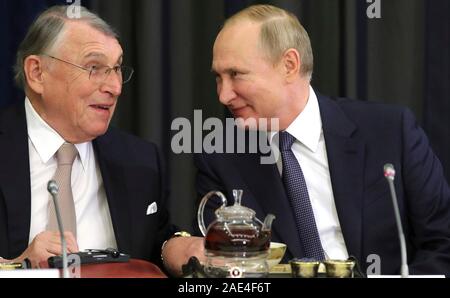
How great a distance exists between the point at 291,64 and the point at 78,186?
0.72 m

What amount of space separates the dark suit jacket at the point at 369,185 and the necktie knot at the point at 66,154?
14.5 inches

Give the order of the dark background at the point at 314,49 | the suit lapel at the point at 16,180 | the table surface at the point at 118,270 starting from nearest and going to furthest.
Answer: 1. the table surface at the point at 118,270
2. the suit lapel at the point at 16,180
3. the dark background at the point at 314,49

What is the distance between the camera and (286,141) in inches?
93.3

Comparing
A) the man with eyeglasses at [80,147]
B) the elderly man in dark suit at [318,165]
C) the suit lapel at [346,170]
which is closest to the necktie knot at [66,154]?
the man with eyeglasses at [80,147]

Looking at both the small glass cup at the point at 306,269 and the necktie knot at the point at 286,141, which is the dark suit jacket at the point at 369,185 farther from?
the small glass cup at the point at 306,269

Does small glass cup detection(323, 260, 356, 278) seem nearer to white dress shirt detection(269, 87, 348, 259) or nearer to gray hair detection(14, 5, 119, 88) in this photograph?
white dress shirt detection(269, 87, 348, 259)

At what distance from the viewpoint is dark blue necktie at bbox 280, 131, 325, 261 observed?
89.9 inches

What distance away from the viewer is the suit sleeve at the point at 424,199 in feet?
7.56

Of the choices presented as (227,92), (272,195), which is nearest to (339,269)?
(272,195)

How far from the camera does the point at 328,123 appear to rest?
2416 mm

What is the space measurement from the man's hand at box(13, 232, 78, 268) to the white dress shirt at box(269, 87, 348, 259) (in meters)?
0.65

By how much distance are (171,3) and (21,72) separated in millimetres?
692
